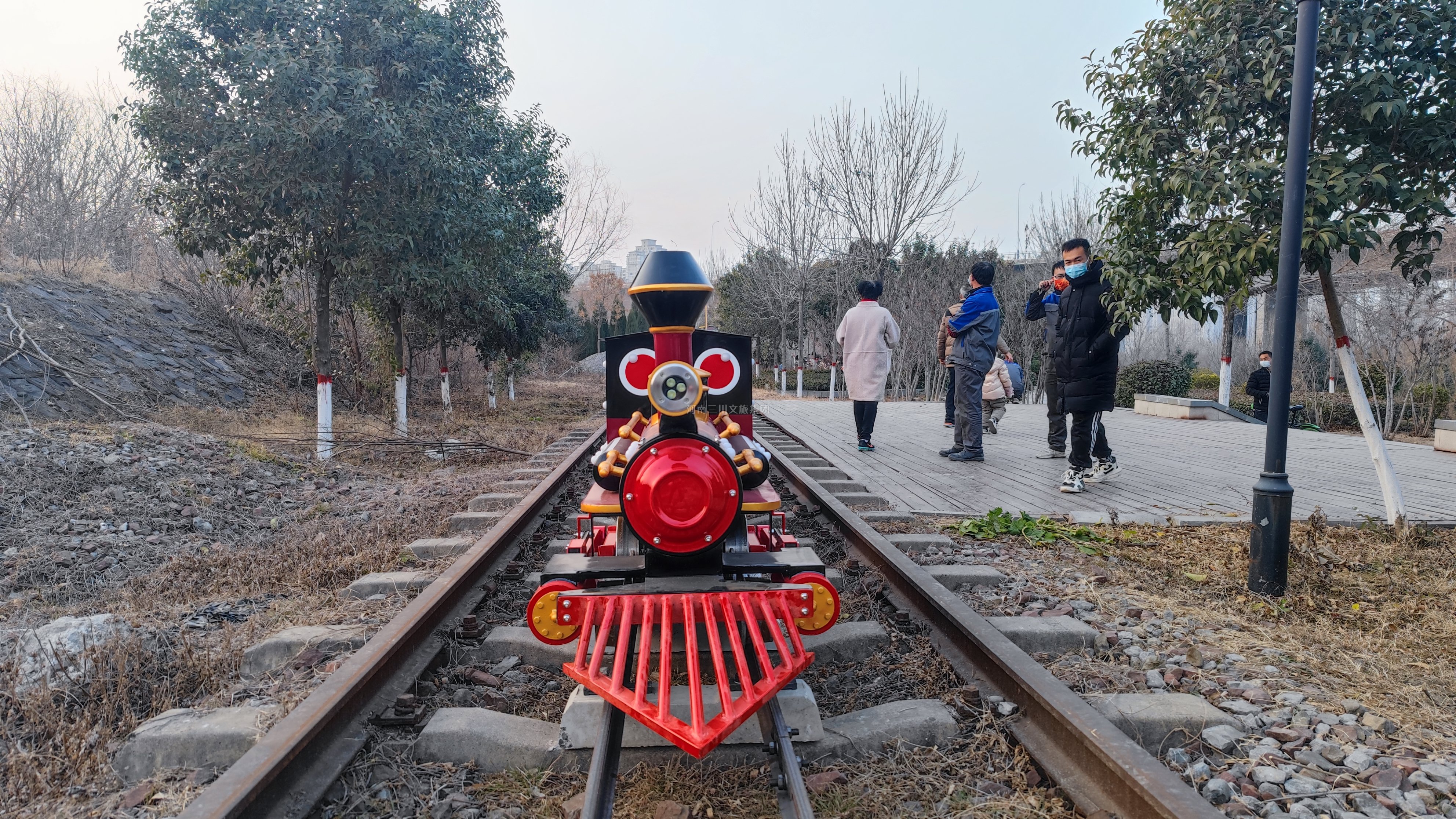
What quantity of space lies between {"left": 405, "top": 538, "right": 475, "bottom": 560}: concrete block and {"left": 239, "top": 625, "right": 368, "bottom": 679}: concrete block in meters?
1.16

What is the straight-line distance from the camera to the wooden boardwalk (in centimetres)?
590

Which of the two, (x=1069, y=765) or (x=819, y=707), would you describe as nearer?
(x=1069, y=765)

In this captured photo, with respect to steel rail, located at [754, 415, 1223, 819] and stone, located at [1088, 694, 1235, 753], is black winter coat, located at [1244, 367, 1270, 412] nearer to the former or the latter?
steel rail, located at [754, 415, 1223, 819]

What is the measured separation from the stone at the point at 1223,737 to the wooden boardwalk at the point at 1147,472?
3102mm

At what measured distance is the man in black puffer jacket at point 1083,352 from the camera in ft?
19.7

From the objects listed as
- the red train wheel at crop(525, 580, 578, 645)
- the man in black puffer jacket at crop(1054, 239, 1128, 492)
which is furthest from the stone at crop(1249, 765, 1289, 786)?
the man in black puffer jacket at crop(1054, 239, 1128, 492)

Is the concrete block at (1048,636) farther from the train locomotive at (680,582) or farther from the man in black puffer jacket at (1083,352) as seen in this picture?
the man in black puffer jacket at (1083,352)

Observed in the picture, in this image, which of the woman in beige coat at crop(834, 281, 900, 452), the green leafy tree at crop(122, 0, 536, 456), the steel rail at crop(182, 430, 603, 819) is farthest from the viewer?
the green leafy tree at crop(122, 0, 536, 456)

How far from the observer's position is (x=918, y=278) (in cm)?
2534

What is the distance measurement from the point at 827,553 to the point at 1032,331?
2359 cm

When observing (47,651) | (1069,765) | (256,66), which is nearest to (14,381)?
(256,66)

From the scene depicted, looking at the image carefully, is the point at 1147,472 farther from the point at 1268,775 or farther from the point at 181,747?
the point at 181,747

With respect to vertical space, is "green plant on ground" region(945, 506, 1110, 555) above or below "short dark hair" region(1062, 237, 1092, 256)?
below

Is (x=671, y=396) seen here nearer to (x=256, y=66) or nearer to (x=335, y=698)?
(x=335, y=698)
